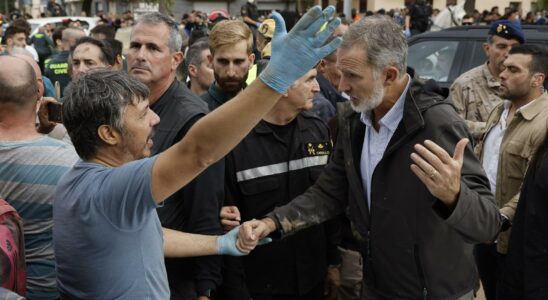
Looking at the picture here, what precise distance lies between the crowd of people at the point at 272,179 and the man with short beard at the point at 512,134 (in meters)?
0.01

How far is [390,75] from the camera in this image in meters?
2.69

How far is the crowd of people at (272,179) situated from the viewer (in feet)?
5.90

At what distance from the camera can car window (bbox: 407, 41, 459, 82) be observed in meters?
7.41

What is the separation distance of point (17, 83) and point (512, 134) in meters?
2.91

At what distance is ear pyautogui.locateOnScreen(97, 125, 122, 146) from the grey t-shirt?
90mm

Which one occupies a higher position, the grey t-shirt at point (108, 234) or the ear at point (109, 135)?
the ear at point (109, 135)

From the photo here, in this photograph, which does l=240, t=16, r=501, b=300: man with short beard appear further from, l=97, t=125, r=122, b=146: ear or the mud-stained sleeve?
the mud-stained sleeve

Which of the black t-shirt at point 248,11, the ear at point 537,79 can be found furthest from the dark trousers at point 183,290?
the black t-shirt at point 248,11

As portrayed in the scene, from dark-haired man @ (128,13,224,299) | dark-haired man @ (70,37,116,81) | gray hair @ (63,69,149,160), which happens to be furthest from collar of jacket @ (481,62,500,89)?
gray hair @ (63,69,149,160)

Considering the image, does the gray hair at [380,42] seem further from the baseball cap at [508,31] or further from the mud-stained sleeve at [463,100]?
the baseball cap at [508,31]

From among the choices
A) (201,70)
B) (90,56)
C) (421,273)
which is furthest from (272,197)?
(201,70)

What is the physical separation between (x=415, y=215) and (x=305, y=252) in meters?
0.83

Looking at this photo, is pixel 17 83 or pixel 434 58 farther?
pixel 434 58

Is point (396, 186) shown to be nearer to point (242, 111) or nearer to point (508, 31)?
point (242, 111)
